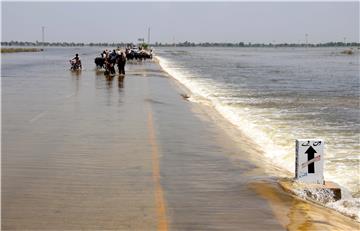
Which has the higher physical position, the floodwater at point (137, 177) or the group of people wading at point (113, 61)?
the group of people wading at point (113, 61)

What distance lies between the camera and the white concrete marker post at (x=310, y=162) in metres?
9.39

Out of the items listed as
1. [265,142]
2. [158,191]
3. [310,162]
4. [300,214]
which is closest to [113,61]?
[265,142]

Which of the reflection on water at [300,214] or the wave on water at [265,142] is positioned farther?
the wave on water at [265,142]

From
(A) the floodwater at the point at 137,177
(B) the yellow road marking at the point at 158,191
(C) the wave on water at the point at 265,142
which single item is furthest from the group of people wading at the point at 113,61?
(B) the yellow road marking at the point at 158,191

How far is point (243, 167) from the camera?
10.9 m

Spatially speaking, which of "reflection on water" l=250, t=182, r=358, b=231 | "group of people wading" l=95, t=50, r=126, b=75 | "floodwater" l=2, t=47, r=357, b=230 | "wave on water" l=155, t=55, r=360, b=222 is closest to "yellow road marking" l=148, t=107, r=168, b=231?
"floodwater" l=2, t=47, r=357, b=230

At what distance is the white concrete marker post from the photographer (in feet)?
30.8

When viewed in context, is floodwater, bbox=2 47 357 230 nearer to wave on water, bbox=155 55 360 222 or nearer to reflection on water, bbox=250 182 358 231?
reflection on water, bbox=250 182 358 231

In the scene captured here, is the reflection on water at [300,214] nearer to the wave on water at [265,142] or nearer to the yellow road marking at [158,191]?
the wave on water at [265,142]

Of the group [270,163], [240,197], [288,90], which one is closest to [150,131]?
[270,163]

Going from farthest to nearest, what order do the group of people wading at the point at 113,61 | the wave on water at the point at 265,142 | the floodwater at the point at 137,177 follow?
1. the group of people wading at the point at 113,61
2. the wave on water at the point at 265,142
3. the floodwater at the point at 137,177

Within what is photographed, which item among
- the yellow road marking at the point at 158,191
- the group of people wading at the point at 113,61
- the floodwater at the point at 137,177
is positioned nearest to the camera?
the yellow road marking at the point at 158,191

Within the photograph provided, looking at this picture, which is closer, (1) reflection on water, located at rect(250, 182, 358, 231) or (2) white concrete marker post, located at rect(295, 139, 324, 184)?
(1) reflection on water, located at rect(250, 182, 358, 231)

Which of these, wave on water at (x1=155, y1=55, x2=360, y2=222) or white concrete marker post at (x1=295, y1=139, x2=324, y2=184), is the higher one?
white concrete marker post at (x1=295, y1=139, x2=324, y2=184)
